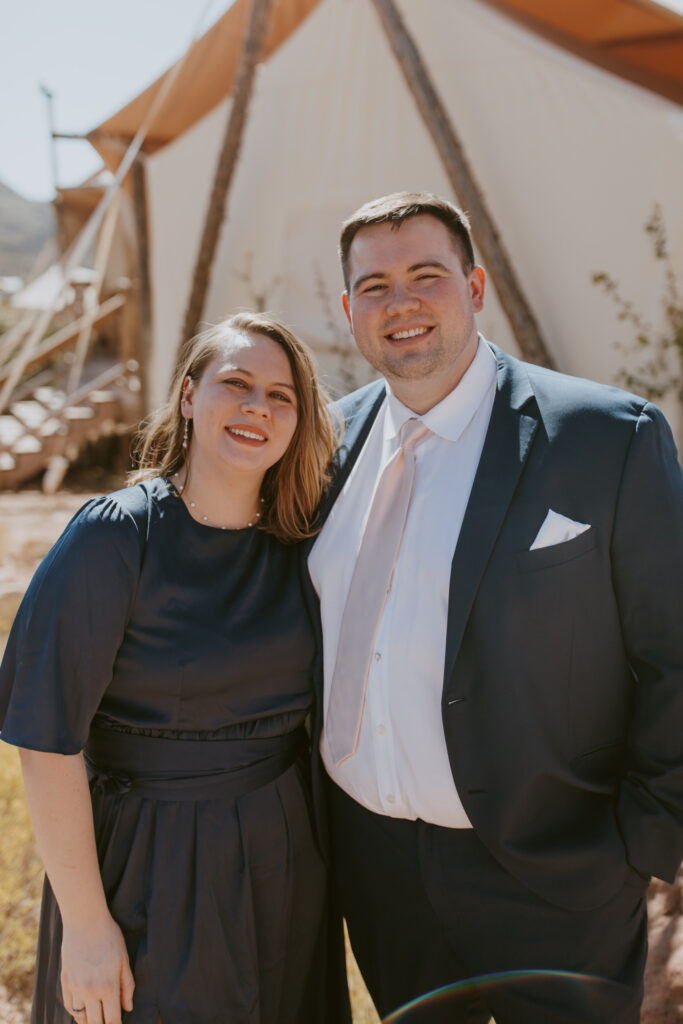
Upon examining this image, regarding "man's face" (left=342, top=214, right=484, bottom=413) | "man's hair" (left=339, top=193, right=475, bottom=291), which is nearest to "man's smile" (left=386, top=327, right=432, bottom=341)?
"man's face" (left=342, top=214, right=484, bottom=413)

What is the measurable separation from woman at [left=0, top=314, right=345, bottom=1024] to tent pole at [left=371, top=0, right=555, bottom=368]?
312 cm

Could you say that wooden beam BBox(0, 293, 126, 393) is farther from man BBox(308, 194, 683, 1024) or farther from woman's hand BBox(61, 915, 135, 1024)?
woman's hand BBox(61, 915, 135, 1024)

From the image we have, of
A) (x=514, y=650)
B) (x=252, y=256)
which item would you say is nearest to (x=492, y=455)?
(x=514, y=650)

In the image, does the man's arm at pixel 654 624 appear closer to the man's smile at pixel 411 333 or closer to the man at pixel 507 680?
the man at pixel 507 680

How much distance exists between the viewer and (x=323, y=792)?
1.93 metres

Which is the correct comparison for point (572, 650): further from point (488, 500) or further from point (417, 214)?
point (417, 214)

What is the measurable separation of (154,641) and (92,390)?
28.1 feet

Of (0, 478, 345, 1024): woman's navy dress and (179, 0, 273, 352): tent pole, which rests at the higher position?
(179, 0, 273, 352): tent pole

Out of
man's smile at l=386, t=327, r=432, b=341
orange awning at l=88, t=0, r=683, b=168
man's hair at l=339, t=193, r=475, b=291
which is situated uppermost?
→ orange awning at l=88, t=0, r=683, b=168

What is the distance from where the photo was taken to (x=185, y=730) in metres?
1.72

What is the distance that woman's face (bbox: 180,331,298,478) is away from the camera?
6.06 ft

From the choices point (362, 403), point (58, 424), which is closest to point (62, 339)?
point (58, 424)

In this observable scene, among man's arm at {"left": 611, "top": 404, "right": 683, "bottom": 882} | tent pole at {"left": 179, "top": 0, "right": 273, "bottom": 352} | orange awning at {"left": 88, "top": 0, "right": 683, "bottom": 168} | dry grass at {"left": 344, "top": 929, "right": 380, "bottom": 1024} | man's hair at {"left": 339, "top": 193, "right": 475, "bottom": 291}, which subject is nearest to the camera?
man's arm at {"left": 611, "top": 404, "right": 683, "bottom": 882}

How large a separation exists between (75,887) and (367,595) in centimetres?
89
